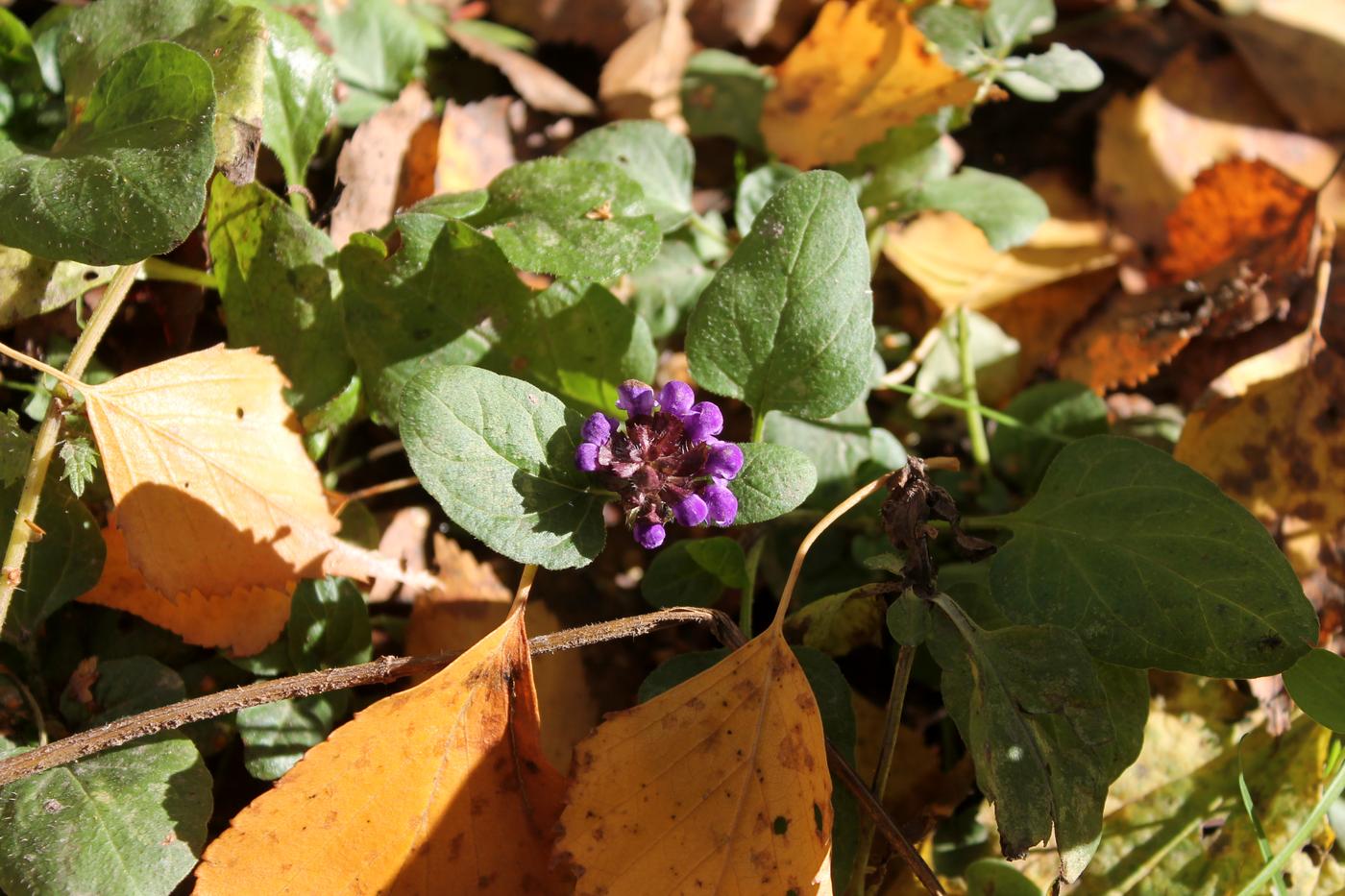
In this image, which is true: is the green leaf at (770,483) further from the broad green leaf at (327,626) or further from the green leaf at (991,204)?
the green leaf at (991,204)

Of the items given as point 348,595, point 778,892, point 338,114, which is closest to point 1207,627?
point 778,892

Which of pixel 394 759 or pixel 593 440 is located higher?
pixel 593 440

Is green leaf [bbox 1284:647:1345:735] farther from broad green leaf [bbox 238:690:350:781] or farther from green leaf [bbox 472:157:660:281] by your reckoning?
broad green leaf [bbox 238:690:350:781]

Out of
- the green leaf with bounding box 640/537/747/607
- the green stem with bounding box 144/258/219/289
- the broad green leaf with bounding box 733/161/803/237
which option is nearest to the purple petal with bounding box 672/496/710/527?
the green leaf with bounding box 640/537/747/607

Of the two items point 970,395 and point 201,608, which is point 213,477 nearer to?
point 201,608

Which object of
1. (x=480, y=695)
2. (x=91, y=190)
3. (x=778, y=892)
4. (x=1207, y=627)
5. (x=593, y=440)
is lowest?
(x=778, y=892)

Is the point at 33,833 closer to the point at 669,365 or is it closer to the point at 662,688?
the point at 662,688
